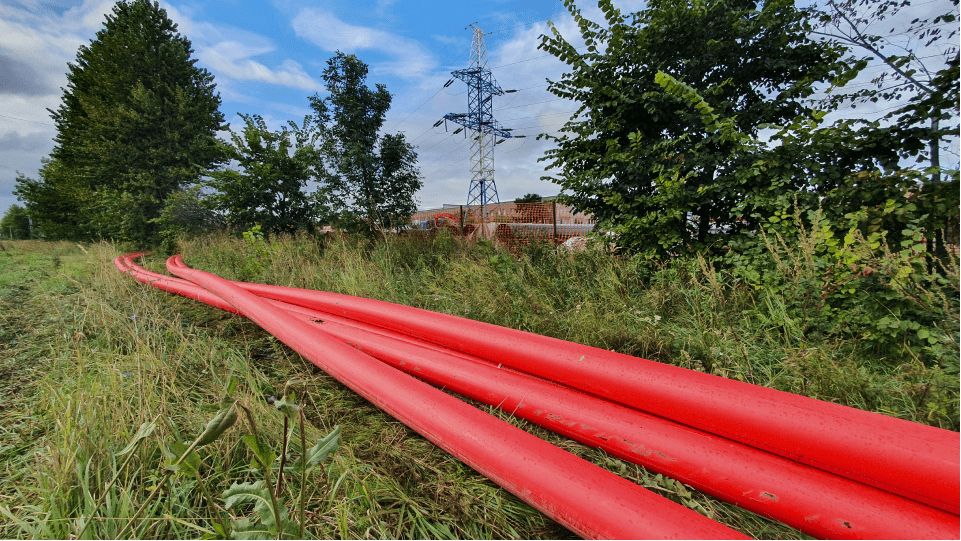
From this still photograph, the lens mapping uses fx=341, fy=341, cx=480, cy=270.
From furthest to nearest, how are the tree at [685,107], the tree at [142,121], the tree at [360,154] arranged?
the tree at [142,121]
the tree at [360,154]
the tree at [685,107]

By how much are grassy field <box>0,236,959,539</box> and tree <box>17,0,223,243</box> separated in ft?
34.7

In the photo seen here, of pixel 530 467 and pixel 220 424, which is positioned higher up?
pixel 220 424

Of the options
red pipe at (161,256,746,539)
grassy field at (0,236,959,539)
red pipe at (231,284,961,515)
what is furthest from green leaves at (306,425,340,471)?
red pipe at (231,284,961,515)

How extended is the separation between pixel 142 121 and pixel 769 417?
16.9 meters

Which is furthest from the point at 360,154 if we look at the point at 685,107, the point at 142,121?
the point at 142,121

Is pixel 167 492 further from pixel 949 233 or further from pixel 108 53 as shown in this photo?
pixel 108 53

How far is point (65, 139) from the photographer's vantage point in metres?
16.7

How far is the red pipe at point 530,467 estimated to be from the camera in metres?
0.93

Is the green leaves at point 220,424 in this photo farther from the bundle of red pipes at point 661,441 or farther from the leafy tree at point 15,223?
the leafy tree at point 15,223

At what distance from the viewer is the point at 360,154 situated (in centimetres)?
669

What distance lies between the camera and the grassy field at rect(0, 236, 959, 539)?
115cm

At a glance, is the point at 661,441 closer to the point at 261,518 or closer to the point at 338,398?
the point at 261,518

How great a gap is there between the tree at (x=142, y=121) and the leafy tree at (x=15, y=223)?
140ft

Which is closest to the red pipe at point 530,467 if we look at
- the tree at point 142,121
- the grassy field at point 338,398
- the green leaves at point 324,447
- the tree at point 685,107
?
the grassy field at point 338,398
